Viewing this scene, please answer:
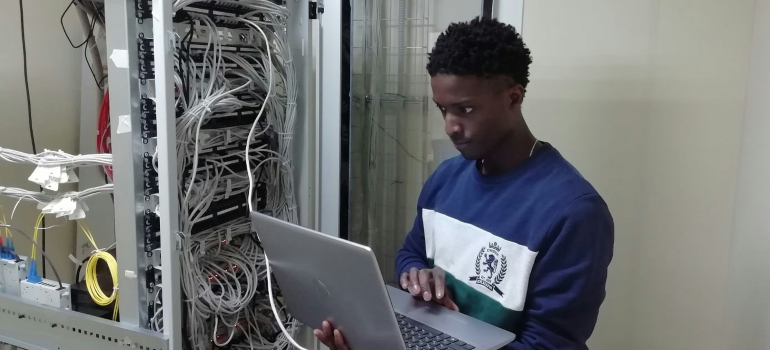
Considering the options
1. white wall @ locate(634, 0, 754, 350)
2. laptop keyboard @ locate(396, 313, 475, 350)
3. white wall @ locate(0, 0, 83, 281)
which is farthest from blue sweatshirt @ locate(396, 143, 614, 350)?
white wall @ locate(0, 0, 83, 281)

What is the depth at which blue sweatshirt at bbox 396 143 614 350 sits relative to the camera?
0.88m

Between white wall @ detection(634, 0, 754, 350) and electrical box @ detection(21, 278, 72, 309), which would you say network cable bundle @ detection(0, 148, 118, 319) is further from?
white wall @ detection(634, 0, 754, 350)

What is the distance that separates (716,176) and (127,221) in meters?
1.33

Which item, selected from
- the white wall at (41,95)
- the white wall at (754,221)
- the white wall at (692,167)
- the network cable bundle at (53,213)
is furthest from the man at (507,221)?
the white wall at (41,95)

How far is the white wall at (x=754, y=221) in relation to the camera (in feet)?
3.31

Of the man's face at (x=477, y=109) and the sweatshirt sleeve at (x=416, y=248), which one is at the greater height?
the man's face at (x=477, y=109)

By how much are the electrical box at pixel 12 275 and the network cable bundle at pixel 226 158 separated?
43cm

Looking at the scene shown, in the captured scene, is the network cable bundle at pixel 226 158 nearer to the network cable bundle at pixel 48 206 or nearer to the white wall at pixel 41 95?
the network cable bundle at pixel 48 206

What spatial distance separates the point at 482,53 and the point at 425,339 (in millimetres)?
502

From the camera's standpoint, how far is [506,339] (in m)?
0.87

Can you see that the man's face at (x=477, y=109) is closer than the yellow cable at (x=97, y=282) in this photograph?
Yes

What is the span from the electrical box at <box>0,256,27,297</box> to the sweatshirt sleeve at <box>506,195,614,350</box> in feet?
3.84

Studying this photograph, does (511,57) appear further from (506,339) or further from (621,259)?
(621,259)

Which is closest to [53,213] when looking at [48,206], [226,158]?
[48,206]
